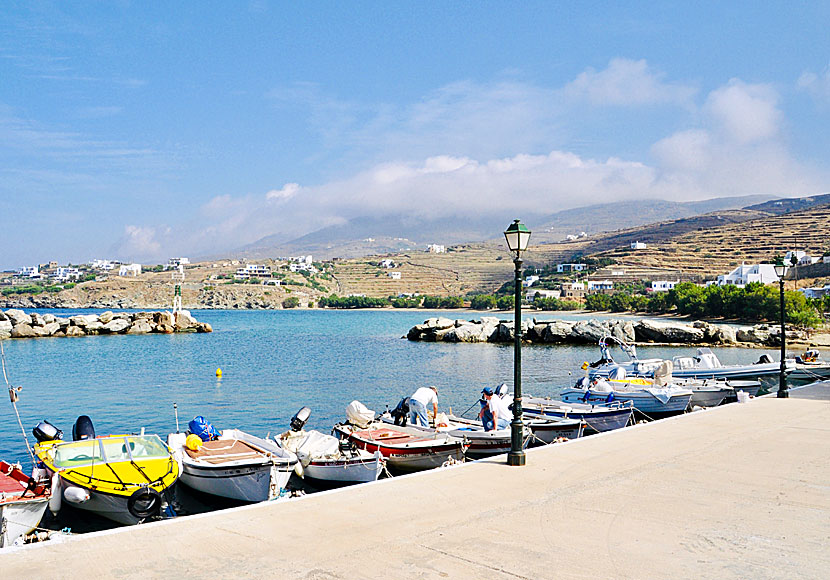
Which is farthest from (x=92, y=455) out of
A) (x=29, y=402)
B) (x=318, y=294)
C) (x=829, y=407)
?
(x=318, y=294)

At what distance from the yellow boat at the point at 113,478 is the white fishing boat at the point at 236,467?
110 cm

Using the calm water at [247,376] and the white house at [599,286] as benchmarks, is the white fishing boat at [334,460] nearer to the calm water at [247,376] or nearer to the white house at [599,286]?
the calm water at [247,376]

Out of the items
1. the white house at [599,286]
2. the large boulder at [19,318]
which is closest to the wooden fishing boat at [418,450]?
the large boulder at [19,318]

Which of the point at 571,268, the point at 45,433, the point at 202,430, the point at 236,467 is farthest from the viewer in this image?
the point at 571,268

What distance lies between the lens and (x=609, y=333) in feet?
196

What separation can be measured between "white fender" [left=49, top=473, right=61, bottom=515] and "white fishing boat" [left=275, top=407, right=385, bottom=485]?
15.9ft

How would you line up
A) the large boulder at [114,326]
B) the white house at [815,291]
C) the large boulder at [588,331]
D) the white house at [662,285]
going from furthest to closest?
the white house at [662,285] < the white house at [815,291] < the large boulder at [114,326] < the large boulder at [588,331]

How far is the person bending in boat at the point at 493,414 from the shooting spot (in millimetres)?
16641

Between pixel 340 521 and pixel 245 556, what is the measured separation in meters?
1.60

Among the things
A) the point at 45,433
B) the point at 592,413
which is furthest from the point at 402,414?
the point at 45,433

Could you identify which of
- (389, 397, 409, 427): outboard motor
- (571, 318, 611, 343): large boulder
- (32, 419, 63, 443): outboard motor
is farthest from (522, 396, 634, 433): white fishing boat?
(571, 318, 611, 343): large boulder

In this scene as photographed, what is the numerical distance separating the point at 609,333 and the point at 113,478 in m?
52.6

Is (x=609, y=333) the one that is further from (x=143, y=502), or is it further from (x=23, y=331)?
(x=23, y=331)

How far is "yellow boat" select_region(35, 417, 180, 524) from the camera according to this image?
11.9 m
